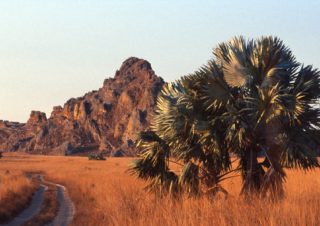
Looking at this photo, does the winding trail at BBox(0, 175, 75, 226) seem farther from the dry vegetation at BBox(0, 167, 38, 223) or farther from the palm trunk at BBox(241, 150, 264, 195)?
the palm trunk at BBox(241, 150, 264, 195)

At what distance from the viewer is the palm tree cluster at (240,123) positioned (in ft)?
48.6

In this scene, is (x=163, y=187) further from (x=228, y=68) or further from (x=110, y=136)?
(x=110, y=136)

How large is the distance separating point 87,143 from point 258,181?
177 m

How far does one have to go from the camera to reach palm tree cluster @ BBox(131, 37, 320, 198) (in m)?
14.8

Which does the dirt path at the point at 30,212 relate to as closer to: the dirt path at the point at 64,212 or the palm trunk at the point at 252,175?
the dirt path at the point at 64,212

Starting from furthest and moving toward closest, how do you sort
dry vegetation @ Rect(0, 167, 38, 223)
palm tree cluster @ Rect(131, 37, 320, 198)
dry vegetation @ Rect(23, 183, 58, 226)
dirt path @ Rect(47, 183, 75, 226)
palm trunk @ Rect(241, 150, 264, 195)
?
1. dry vegetation @ Rect(0, 167, 38, 223)
2. dry vegetation @ Rect(23, 183, 58, 226)
3. dirt path @ Rect(47, 183, 75, 226)
4. palm trunk @ Rect(241, 150, 264, 195)
5. palm tree cluster @ Rect(131, 37, 320, 198)

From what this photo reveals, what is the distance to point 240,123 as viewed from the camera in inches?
591

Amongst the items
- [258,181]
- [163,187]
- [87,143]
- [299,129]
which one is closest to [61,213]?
[163,187]

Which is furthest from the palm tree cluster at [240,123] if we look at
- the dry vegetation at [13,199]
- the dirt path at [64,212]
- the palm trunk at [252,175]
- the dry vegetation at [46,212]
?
the dry vegetation at [13,199]

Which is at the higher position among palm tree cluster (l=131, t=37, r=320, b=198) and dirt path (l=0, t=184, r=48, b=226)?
palm tree cluster (l=131, t=37, r=320, b=198)

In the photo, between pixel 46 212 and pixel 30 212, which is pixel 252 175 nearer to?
pixel 46 212

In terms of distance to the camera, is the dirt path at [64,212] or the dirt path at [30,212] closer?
the dirt path at [64,212]

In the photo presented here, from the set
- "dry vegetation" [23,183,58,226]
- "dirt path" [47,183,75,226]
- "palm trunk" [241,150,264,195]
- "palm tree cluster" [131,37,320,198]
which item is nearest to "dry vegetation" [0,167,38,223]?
"dry vegetation" [23,183,58,226]

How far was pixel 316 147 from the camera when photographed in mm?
15539
